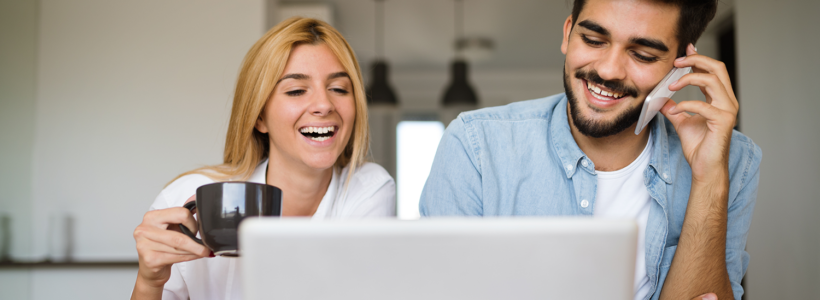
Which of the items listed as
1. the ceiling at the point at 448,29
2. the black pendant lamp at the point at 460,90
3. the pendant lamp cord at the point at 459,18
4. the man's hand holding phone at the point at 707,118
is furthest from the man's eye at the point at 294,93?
the pendant lamp cord at the point at 459,18

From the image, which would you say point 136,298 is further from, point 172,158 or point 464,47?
point 464,47

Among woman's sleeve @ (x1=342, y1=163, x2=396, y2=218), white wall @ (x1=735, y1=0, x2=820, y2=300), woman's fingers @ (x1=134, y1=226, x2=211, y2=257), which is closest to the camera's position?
woman's fingers @ (x1=134, y1=226, x2=211, y2=257)

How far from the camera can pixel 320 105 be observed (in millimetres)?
1344

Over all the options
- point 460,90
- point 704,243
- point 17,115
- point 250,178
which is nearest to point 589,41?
point 704,243

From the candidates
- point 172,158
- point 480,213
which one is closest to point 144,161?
point 172,158

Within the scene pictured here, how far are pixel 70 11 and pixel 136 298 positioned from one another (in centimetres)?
256

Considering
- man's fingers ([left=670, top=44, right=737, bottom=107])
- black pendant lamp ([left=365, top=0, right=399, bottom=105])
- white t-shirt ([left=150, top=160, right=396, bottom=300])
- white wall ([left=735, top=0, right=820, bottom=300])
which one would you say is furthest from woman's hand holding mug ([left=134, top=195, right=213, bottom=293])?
black pendant lamp ([left=365, top=0, right=399, bottom=105])

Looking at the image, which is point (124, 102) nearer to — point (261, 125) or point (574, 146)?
point (261, 125)

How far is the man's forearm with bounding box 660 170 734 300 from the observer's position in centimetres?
114

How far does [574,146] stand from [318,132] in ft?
2.25

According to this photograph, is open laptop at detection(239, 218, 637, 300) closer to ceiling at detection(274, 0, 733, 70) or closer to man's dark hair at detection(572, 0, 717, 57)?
man's dark hair at detection(572, 0, 717, 57)

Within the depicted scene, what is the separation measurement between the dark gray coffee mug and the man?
55cm

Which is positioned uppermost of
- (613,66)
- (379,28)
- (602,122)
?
(379,28)

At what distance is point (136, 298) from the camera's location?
3.41ft
